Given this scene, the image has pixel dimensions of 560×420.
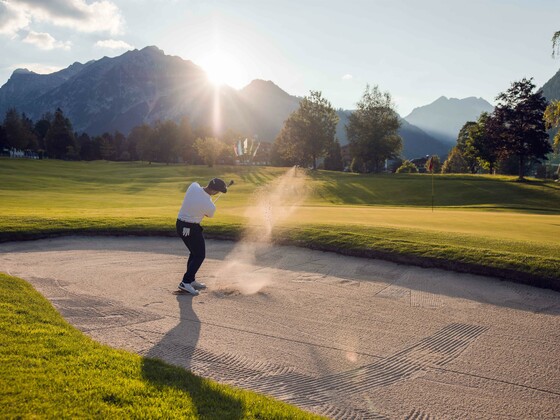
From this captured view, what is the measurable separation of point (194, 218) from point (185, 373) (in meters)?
5.37

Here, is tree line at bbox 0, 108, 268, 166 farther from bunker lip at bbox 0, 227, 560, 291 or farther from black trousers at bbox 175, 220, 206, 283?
black trousers at bbox 175, 220, 206, 283

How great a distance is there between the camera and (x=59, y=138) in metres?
116

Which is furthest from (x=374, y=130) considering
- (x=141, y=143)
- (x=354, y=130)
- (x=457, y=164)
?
(x=141, y=143)

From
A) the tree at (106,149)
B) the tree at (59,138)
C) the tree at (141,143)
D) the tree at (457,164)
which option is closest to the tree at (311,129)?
the tree at (457,164)

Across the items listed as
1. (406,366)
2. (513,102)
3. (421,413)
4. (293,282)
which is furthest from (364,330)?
(513,102)

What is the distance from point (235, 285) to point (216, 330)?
3.26m

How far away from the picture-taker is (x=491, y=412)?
218 inches

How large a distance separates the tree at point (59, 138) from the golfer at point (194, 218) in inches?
4752

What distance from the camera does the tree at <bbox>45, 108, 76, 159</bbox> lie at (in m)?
115

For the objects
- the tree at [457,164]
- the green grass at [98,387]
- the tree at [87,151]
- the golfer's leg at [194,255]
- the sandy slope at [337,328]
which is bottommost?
the sandy slope at [337,328]

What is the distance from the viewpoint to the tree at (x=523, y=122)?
62.2 metres

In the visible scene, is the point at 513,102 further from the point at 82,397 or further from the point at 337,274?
the point at 82,397

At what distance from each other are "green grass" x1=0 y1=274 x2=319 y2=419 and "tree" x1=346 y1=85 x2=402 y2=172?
80.8m

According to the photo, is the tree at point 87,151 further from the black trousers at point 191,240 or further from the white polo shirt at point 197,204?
the white polo shirt at point 197,204
